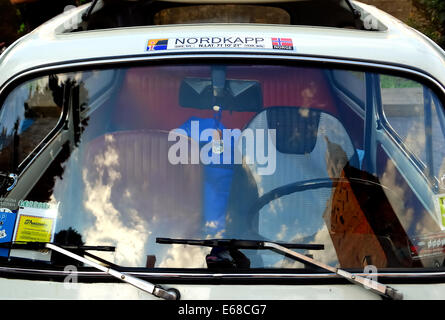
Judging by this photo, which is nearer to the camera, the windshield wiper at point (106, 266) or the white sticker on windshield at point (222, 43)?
the windshield wiper at point (106, 266)

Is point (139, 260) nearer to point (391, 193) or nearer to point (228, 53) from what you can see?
point (228, 53)

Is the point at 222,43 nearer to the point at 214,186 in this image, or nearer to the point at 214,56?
the point at 214,56

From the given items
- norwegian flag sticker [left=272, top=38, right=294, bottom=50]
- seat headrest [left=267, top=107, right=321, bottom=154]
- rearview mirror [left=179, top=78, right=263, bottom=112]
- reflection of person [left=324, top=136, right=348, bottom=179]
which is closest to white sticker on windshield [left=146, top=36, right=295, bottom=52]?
norwegian flag sticker [left=272, top=38, right=294, bottom=50]

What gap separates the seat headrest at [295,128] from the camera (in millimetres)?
1857

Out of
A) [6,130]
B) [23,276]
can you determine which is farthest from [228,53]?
[23,276]

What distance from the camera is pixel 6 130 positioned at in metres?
1.89

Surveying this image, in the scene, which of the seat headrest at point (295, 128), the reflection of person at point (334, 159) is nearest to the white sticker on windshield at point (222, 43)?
the seat headrest at point (295, 128)

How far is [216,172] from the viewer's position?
184cm

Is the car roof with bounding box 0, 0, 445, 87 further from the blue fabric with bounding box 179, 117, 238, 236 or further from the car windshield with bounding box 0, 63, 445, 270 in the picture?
the blue fabric with bounding box 179, 117, 238, 236

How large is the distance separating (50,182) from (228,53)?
0.76 meters

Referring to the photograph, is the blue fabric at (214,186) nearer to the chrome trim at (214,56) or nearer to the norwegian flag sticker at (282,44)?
the chrome trim at (214,56)

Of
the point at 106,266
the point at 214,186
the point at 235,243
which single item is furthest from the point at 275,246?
the point at 106,266

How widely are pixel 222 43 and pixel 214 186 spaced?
496 millimetres

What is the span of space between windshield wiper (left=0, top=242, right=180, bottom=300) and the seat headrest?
605mm
